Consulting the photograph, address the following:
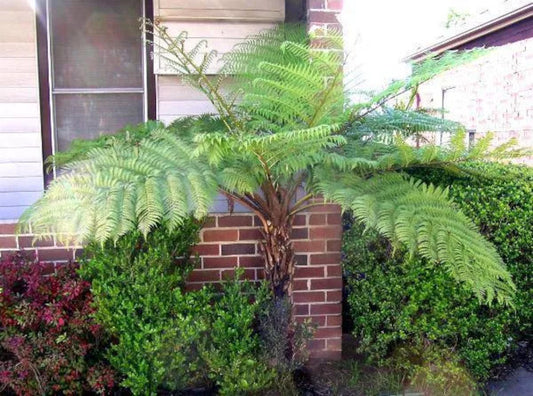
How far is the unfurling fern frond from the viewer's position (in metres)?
2.44

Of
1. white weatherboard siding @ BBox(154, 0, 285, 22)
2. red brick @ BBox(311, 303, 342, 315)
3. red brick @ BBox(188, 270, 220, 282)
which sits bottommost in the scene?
red brick @ BBox(311, 303, 342, 315)

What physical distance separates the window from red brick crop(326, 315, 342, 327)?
223 centimetres

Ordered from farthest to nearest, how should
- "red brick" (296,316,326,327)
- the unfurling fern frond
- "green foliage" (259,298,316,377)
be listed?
"red brick" (296,316,326,327)
"green foliage" (259,298,316,377)
the unfurling fern frond

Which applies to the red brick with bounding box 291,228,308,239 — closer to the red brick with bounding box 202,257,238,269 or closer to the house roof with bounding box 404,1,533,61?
the red brick with bounding box 202,257,238,269


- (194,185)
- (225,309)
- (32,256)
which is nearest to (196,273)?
(225,309)

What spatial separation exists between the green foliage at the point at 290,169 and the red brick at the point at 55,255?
0.94 meters

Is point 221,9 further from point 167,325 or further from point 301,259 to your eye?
point 167,325

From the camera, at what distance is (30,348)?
2996 mm

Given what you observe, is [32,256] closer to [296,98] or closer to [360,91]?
[296,98]

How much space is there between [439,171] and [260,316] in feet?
4.86

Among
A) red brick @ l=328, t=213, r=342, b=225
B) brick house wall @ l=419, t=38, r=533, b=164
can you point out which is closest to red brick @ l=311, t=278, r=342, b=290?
red brick @ l=328, t=213, r=342, b=225

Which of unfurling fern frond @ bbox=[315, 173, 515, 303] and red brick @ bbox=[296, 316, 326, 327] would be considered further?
red brick @ bbox=[296, 316, 326, 327]

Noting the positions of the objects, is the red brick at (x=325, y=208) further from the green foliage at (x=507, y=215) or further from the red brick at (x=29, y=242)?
the red brick at (x=29, y=242)

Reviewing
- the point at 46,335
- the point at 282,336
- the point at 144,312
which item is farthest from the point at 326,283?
the point at 46,335
